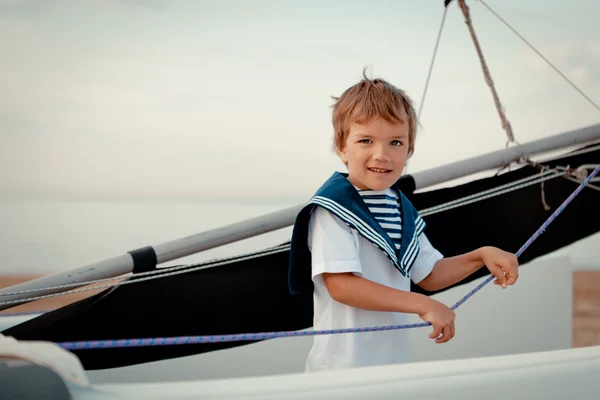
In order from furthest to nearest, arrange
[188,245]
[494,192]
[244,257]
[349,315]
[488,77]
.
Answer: [488,77] → [494,192] → [244,257] → [188,245] → [349,315]

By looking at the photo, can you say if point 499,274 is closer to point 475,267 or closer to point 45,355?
point 475,267

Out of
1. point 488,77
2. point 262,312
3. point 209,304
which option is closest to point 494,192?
point 488,77

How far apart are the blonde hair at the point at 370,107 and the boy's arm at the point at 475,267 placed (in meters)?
0.23

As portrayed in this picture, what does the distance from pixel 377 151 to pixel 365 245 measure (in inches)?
6.6

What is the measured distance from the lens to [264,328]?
1.73 m

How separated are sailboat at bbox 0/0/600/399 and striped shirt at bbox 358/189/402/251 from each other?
0.75ft

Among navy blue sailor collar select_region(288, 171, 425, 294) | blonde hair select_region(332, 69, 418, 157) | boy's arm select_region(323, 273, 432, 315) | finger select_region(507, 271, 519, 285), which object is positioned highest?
blonde hair select_region(332, 69, 418, 157)

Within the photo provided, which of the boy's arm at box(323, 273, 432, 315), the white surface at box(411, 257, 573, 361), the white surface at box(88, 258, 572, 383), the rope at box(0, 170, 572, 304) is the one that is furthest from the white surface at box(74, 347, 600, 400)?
the white surface at box(411, 257, 573, 361)

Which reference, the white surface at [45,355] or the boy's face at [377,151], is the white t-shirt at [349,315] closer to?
the boy's face at [377,151]

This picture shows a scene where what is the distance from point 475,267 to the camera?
1127 millimetres

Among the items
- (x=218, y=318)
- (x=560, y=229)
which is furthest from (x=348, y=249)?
(x=560, y=229)

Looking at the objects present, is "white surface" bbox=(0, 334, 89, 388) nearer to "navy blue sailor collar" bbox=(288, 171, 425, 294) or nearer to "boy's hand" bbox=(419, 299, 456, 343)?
"navy blue sailor collar" bbox=(288, 171, 425, 294)

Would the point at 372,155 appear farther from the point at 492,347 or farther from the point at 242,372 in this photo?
the point at 492,347

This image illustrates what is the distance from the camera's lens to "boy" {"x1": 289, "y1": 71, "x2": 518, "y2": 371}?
0.99m
